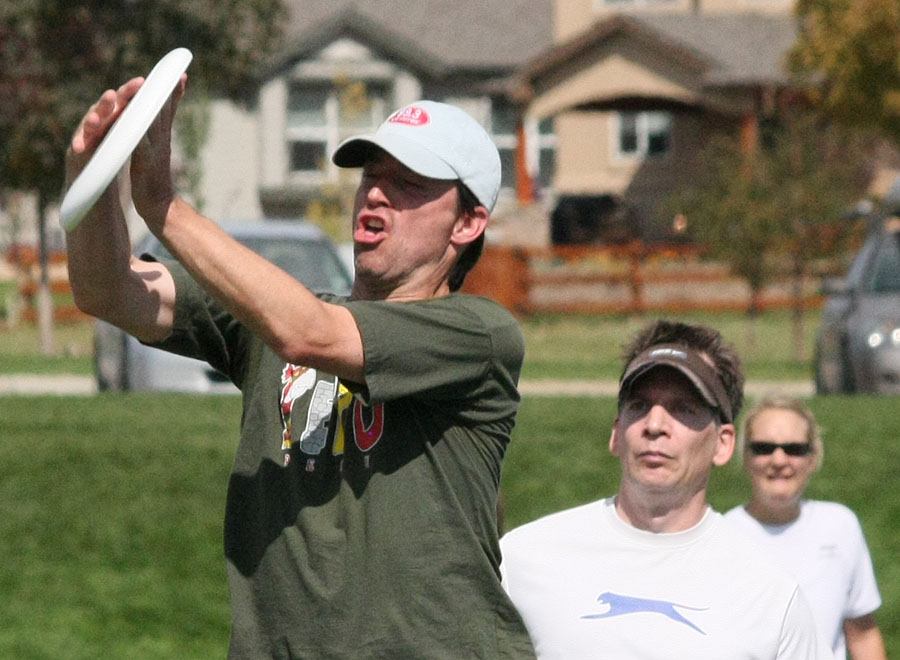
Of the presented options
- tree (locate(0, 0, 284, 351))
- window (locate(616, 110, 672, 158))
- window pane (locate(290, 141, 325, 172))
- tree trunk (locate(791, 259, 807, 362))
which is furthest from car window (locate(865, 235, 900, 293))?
window pane (locate(290, 141, 325, 172))

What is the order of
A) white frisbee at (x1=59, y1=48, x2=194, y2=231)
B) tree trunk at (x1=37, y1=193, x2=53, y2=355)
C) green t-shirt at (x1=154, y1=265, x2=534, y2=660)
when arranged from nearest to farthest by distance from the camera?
white frisbee at (x1=59, y1=48, x2=194, y2=231) < green t-shirt at (x1=154, y1=265, x2=534, y2=660) < tree trunk at (x1=37, y1=193, x2=53, y2=355)

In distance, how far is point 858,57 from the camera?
1014 inches

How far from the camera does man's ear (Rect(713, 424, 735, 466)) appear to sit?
3.88m

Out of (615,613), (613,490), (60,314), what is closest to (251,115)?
(60,314)

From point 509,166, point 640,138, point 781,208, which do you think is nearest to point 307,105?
point 509,166

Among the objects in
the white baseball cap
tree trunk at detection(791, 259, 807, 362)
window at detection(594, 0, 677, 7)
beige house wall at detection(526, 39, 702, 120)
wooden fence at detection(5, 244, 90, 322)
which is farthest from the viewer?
window at detection(594, 0, 677, 7)

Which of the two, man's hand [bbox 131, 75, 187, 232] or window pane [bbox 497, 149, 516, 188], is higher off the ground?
window pane [bbox 497, 149, 516, 188]

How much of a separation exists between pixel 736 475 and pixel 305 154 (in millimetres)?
33346

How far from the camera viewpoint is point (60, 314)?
1092 inches

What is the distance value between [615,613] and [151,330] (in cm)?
112

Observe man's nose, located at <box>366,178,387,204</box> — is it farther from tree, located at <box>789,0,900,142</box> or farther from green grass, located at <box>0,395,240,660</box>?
tree, located at <box>789,0,900,142</box>

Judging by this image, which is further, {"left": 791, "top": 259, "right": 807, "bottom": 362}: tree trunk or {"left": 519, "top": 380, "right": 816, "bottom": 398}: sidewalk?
{"left": 791, "top": 259, "right": 807, "bottom": 362}: tree trunk

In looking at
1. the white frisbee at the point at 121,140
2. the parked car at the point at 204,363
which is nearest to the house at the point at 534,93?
the parked car at the point at 204,363

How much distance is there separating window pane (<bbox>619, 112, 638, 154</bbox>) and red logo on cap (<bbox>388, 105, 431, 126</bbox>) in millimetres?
38466
